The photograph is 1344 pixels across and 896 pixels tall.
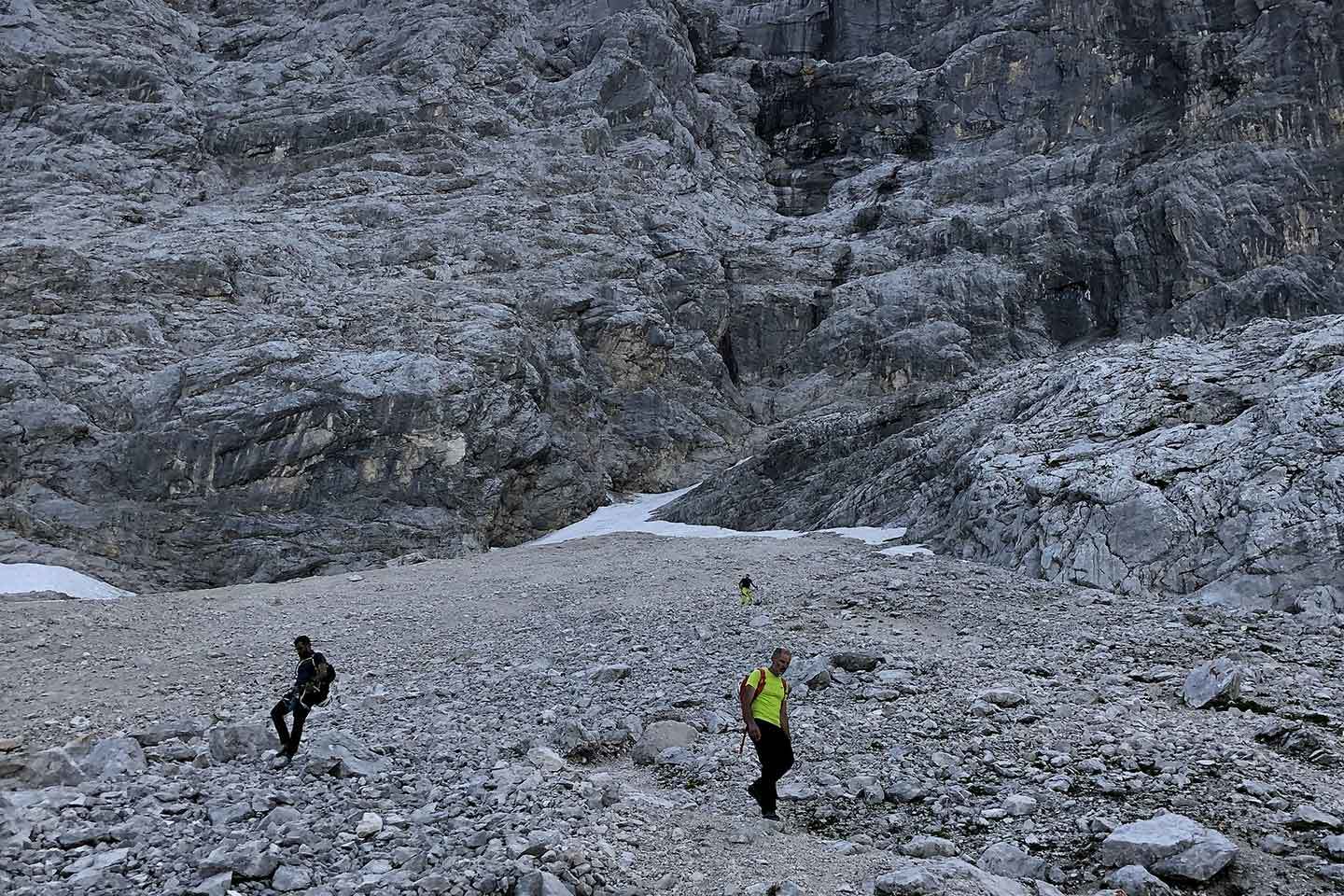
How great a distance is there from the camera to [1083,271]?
190 ft

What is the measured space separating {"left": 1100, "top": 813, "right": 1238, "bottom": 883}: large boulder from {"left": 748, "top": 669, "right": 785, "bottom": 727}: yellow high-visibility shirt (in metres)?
2.85

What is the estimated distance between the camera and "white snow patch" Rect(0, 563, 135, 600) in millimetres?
33875

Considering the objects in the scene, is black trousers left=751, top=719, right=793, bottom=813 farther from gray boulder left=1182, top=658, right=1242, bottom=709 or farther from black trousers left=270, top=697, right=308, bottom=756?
gray boulder left=1182, top=658, right=1242, bottom=709

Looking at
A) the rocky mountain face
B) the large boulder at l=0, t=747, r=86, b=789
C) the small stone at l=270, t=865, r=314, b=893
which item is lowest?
the small stone at l=270, t=865, r=314, b=893

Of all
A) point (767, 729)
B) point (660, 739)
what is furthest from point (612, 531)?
point (767, 729)

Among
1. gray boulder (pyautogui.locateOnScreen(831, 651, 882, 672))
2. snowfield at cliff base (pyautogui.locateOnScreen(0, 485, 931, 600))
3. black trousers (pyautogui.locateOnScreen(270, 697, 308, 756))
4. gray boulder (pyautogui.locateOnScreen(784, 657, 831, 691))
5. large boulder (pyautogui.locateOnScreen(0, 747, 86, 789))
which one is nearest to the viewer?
large boulder (pyautogui.locateOnScreen(0, 747, 86, 789))

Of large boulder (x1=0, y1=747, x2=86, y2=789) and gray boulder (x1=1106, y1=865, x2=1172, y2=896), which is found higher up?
large boulder (x1=0, y1=747, x2=86, y2=789)

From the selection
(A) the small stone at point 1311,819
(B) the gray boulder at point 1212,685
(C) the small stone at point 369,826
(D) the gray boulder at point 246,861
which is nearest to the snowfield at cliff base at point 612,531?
(B) the gray boulder at point 1212,685

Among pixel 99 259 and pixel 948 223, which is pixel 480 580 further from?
pixel 948 223

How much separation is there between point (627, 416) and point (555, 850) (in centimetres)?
4939

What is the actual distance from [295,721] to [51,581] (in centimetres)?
3406

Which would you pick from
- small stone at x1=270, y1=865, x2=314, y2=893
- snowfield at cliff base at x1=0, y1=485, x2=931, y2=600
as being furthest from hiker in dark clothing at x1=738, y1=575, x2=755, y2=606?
small stone at x1=270, y1=865, x2=314, y2=893

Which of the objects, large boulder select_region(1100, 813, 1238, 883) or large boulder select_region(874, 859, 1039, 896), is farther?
large boulder select_region(1100, 813, 1238, 883)

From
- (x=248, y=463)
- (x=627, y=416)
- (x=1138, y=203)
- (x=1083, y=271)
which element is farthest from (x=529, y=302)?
(x=1138, y=203)
